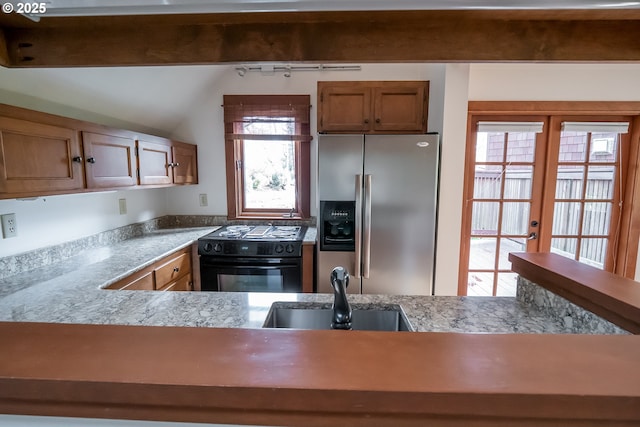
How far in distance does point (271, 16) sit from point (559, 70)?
281 centimetres

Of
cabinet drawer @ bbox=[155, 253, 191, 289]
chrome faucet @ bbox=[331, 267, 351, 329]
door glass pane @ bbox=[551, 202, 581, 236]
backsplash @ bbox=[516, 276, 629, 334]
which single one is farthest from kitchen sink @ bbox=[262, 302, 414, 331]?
door glass pane @ bbox=[551, 202, 581, 236]

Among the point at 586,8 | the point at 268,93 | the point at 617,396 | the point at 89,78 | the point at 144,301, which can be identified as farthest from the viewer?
the point at 268,93

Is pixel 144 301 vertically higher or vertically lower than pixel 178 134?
lower

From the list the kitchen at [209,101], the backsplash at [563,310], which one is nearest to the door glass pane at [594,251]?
the kitchen at [209,101]

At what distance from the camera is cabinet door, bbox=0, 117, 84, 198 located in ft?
4.23

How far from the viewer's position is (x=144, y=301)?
1.24m

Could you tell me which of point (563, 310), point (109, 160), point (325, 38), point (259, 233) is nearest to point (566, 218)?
point (563, 310)

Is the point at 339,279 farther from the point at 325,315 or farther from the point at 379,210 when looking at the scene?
the point at 379,210

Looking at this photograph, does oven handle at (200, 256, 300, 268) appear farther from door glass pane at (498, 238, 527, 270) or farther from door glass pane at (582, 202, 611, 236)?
door glass pane at (582, 202, 611, 236)

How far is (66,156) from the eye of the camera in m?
1.57

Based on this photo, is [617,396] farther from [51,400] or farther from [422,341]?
[51,400]

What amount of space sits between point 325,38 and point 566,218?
117 inches

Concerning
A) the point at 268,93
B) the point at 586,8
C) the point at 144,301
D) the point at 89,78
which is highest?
the point at 268,93

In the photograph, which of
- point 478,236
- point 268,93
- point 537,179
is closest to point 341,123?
point 268,93
